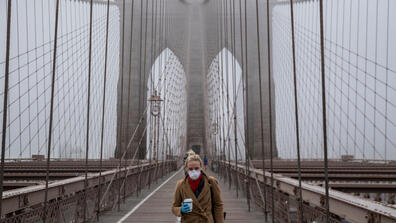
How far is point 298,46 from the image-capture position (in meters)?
24.0

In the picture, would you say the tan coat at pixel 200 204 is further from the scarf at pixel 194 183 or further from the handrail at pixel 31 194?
the handrail at pixel 31 194

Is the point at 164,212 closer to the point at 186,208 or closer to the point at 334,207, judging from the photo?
the point at 334,207

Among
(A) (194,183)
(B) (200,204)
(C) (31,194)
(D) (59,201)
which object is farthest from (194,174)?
(D) (59,201)

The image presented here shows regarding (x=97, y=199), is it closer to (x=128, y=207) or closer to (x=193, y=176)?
(x=128, y=207)

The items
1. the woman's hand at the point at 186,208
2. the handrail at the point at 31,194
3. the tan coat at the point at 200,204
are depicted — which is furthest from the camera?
the handrail at the point at 31,194

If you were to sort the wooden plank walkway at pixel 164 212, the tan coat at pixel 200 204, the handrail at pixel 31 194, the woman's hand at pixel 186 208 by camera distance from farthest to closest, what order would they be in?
the wooden plank walkway at pixel 164 212 < the handrail at pixel 31 194 < the tan coat at pixel 200 204 < the woman's hand at pixel 186 208

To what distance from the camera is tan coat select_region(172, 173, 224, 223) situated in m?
2.29

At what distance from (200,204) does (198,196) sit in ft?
0.17

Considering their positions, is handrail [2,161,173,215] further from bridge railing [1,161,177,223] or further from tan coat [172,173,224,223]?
tan coat [172,173,224,223]

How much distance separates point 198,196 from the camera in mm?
2336

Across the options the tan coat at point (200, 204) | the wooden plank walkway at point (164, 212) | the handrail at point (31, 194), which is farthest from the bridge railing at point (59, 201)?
the tan coat at point (200, 204)

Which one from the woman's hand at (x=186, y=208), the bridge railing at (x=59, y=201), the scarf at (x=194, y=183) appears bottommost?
the bridge railing at (x=59, y=201)

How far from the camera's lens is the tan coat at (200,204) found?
7.51 feet

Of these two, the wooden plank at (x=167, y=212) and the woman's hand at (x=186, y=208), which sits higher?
the woman's hand at (x=186, y=208)
